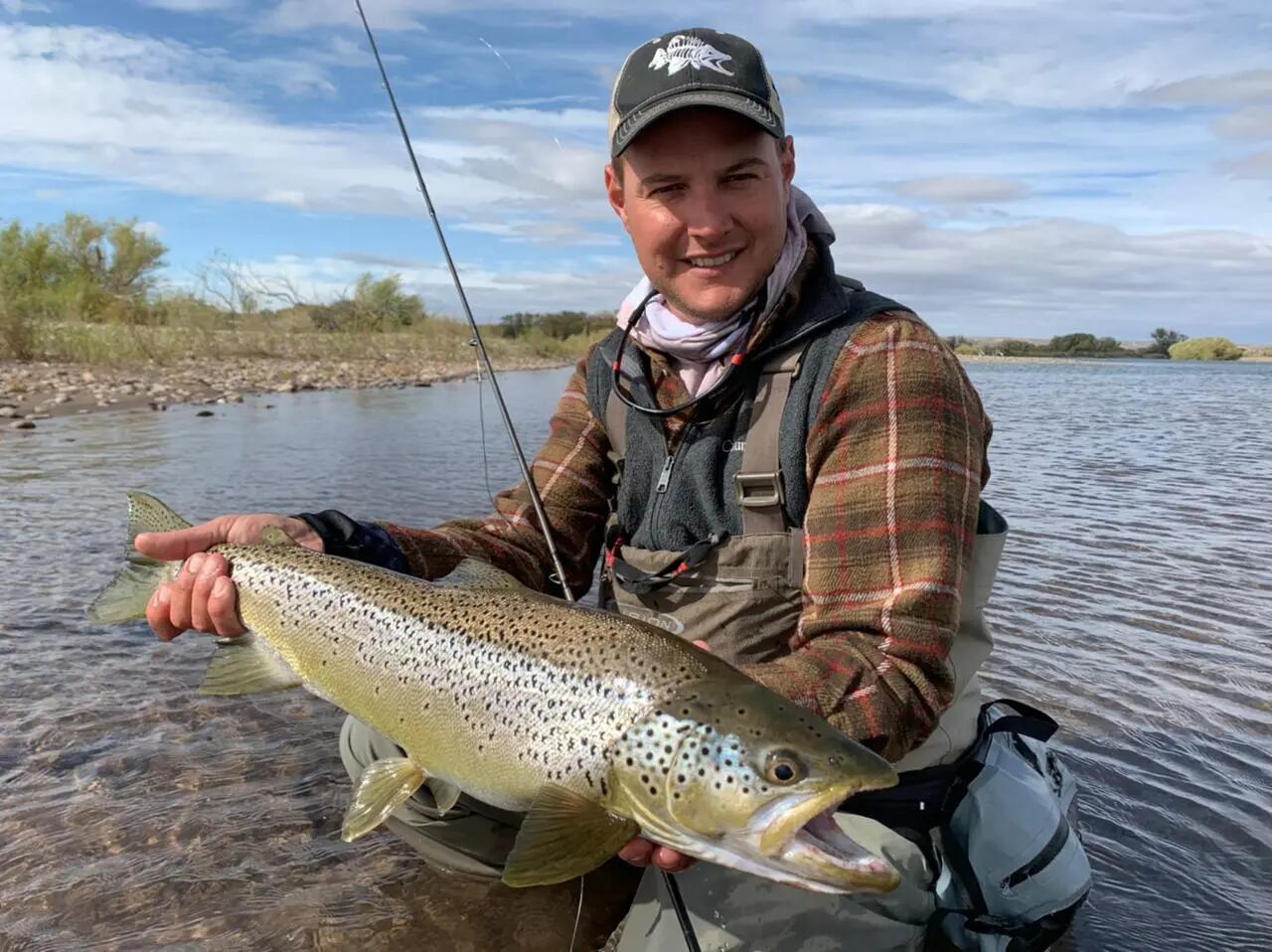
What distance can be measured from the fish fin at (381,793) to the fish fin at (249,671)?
440mm

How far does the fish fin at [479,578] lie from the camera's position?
2.71 metres

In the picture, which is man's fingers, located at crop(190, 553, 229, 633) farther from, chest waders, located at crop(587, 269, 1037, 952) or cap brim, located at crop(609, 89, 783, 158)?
cap brim, located at crop(609, 89, 783, 158)

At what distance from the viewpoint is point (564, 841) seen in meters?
2.06

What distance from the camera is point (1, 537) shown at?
797 centimetres

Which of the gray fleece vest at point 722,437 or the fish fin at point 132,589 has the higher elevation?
the gray fleece vest at point 722,437

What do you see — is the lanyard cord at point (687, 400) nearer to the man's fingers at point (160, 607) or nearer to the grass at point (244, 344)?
the man's fingers at point (160, 607)

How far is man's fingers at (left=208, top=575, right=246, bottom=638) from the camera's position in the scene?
9.70 ft

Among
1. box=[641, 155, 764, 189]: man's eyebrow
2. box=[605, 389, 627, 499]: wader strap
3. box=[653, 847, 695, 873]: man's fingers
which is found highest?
box=[641, 155, 764, 189]: man's eyebrow

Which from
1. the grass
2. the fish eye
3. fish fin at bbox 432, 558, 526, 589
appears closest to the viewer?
the fish eye

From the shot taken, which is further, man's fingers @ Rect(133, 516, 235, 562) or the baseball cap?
man's fingers @ Rect(133, 516, 235, 562)

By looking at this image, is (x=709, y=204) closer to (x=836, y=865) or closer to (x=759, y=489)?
(x=759, y=489)

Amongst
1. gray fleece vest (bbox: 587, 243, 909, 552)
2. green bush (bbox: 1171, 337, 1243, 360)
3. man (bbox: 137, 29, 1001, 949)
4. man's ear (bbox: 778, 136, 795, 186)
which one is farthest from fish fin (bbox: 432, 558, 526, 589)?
green bush (bbox: 1171, 337, 1243, 360)

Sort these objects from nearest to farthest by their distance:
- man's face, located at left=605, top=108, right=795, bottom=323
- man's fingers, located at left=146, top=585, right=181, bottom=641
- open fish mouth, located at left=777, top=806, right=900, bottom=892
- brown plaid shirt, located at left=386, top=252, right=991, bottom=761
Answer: open fish mouth, located at left=777, top=806, right=900, bottom=892 → brown plaid shirt, located at left=386, top=252, right=991, bottom=761 → man's face, located at left=605, top=108, right=795, bottom=323 → man's fingers, located at left=146, top=585, right=181, bottom=641

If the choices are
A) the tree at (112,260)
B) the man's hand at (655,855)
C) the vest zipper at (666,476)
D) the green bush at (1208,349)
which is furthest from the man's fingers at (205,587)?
the green bush at (1208,349)
